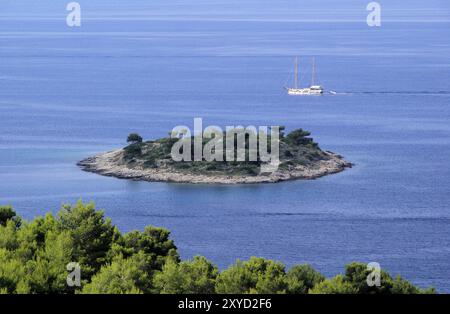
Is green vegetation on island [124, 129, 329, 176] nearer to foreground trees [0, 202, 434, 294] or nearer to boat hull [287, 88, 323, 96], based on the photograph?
boat hull [287, 88, 323, 96]

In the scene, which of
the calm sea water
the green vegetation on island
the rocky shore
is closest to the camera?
the calm sea water

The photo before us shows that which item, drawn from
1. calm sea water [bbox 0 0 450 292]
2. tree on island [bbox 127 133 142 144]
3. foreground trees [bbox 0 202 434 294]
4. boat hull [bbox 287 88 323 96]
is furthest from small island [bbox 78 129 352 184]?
foreground trees [bbox 0 202 434 294]

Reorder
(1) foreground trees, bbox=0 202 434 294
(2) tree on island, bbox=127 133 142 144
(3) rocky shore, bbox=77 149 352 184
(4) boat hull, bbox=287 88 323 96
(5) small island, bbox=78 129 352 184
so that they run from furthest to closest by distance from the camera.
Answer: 1. (4) boat hull, bbox=287 88 323 96
2. (2) tree on island, bbox=127 133 142 144
3. (5) small island, bbox=78 129 352 184
4. (3) rocky shore, bbox=77 149 352 184
5. (1) foreground trees, bbox=0 202 434 294

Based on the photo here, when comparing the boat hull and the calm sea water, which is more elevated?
the boat hull

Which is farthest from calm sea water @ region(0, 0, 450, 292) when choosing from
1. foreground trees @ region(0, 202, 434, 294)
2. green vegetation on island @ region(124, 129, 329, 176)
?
foreground trees @ region(0, 202, 434, 294)

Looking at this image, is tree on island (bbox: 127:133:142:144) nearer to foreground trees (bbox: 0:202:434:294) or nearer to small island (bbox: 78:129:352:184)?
small island (bbox: 78:129:352:184)

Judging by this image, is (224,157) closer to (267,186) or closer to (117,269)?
(267,186)

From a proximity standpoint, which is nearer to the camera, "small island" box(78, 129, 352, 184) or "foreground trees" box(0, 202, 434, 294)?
"foreground trees" box(0, 202, 434, 294)

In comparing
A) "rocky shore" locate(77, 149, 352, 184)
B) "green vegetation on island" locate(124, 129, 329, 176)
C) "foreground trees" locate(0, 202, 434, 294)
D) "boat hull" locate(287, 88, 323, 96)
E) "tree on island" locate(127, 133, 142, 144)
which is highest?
"boat hull" locate(287, 88, 323, 96)
